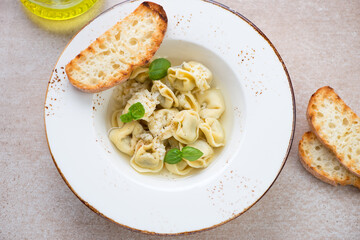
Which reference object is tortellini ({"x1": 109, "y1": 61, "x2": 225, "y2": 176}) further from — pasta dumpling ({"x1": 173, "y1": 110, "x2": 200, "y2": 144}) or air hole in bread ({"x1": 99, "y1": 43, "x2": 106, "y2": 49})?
air hole in bread ({"x1": 99, "y1": 43, "x2": 106, "y2": 49})

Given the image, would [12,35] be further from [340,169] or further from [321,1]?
[340,169]

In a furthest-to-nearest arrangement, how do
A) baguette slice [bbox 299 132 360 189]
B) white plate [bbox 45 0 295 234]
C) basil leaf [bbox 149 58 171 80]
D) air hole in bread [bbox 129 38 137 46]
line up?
baguette slice [bbox 299 132 360 189], basil leaf [bbox 149 58 171 80], air hole in bread [bbox 129 38 137 46], white plate [bbox 45 0 295 234]

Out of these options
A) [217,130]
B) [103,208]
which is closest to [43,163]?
[103,208]

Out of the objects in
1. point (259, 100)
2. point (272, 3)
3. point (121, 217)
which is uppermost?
point (272, 3)

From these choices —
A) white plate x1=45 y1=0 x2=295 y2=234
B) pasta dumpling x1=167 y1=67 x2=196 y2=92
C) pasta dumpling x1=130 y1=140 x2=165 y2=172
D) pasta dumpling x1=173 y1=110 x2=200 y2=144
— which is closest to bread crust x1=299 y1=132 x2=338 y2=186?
white plate x1=45 y1=0 x2=295 y2=234

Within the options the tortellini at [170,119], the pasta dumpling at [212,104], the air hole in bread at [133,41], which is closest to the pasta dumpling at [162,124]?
the tortellini at [170,119]

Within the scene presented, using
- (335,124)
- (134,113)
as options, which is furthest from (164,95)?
(335,124)

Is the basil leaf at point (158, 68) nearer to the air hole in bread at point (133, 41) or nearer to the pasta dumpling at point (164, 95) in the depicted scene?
the pasta dumpling at point (164, 95)
